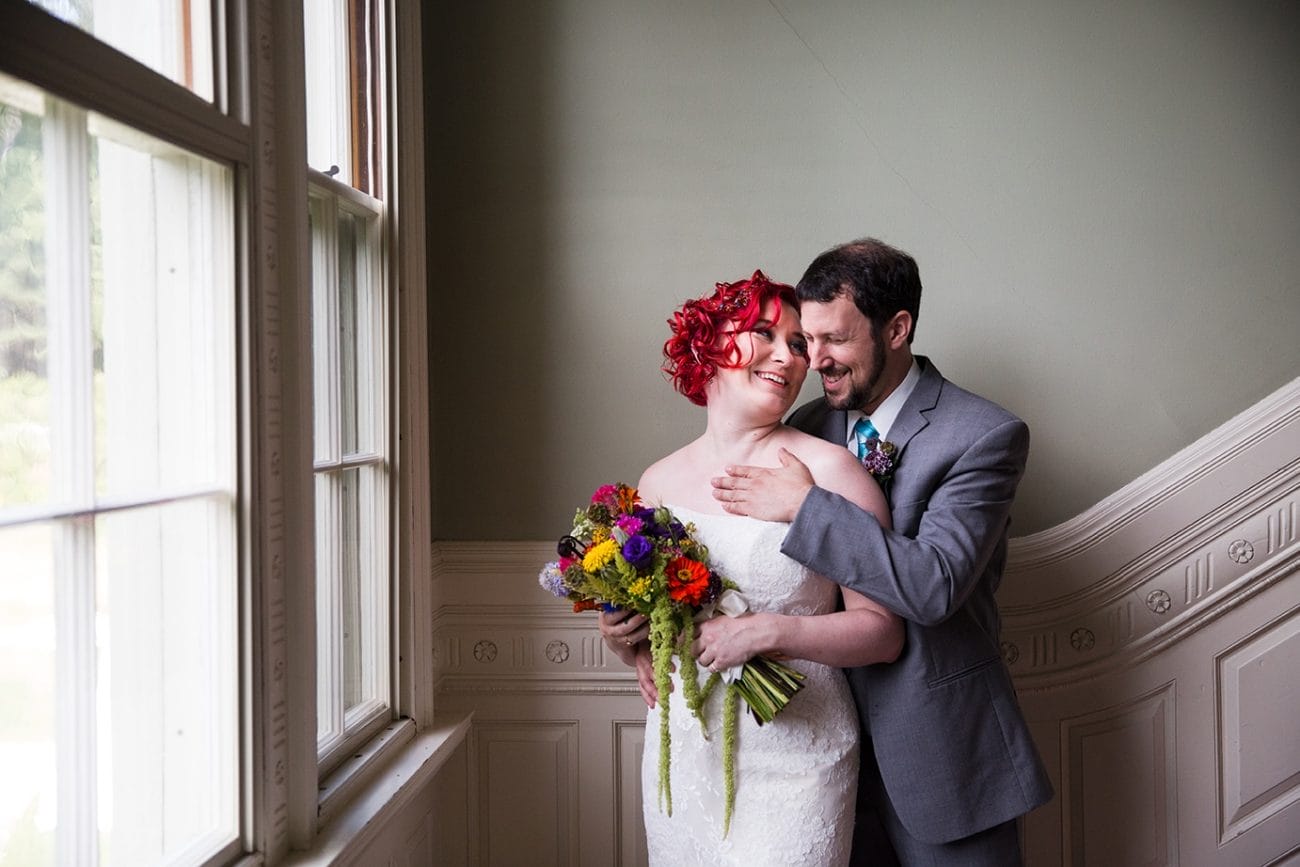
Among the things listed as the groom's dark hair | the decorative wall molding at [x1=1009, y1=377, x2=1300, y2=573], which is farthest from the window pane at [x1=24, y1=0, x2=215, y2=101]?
the decorative wall molding at [x1=1009, y1=377, x2=1300, y2=573]

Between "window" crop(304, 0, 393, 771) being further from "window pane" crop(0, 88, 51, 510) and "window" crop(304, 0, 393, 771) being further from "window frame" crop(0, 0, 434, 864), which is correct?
"window pane" crop(0, 88, 51, 510)

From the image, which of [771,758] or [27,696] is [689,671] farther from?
[27,696]

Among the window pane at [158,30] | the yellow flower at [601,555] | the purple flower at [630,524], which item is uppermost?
the window pane at [158,30]

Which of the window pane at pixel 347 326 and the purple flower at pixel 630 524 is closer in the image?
the purple flower at pixel 630 524

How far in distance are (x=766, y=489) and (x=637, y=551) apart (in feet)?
1.06

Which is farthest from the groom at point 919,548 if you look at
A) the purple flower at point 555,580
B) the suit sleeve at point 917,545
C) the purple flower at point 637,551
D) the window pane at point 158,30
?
the window pane at point 158,30

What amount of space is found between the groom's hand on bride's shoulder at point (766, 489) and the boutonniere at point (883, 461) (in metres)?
0.25

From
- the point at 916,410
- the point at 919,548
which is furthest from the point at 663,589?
the point at 916,410

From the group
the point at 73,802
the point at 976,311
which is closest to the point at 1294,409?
the point at 976,311

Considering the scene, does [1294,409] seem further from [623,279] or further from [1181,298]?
[623,279]

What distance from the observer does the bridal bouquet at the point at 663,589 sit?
189 centimetres

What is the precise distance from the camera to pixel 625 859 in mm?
2875

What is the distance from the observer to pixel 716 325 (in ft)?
7.05

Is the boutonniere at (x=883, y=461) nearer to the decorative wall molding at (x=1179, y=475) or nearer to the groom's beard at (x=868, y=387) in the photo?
the groom's beard at (x=868, y=387)
